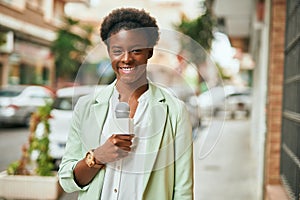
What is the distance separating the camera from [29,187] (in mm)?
4375

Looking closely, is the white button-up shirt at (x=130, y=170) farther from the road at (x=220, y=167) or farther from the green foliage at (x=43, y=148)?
the green foliage at (x=43, y=148)

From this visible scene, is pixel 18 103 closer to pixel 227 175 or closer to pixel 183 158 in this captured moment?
pixel 227 175

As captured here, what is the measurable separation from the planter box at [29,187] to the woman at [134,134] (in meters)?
2.94

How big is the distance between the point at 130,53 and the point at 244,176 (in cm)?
583

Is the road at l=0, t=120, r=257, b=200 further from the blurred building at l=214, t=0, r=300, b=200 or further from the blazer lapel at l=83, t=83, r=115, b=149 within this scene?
the blurred building at l=214, t=0, r=300, b=200

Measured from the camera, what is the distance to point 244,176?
6.91 meters

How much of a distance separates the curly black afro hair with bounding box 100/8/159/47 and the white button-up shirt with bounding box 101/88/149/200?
22 centimetres

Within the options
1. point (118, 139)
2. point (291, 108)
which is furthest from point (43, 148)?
point (118, 139)

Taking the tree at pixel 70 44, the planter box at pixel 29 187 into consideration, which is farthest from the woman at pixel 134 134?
the tree at pixel 70 44

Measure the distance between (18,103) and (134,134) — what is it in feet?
36.5

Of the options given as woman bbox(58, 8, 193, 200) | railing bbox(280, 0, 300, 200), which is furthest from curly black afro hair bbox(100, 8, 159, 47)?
railing bbox(280, 0, 300, 200)

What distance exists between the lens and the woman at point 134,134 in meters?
1.44

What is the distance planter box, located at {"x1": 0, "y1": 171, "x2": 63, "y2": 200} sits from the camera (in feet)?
14.1

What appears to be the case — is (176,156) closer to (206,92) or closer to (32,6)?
(206,92)
